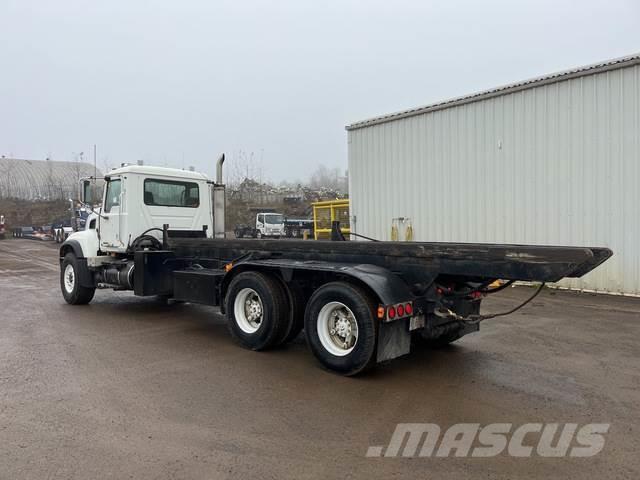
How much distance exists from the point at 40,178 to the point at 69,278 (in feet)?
189

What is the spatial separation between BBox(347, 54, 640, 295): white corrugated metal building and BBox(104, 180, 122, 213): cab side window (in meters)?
7.87

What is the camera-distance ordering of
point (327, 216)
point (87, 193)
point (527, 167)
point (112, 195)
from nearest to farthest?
1. point (112, 195)
2. point (87, 193)
3. point (527, 167)
4. point (327, 216)

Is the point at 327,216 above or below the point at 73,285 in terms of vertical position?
above

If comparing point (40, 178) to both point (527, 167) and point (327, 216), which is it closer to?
point (327, 216)

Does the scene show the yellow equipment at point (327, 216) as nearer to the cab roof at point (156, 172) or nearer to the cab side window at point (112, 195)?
the cab roof at point (156, 172)

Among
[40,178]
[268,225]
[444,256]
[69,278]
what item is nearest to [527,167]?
[444,256]

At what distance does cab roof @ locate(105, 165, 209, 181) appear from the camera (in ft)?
29.9

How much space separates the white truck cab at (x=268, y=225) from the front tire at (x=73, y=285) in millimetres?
23094

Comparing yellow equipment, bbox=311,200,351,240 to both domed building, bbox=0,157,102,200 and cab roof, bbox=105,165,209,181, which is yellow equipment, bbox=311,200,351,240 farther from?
domed building, bbox=0,157,102,200

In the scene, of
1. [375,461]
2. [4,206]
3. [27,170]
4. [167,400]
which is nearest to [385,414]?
[375,461]

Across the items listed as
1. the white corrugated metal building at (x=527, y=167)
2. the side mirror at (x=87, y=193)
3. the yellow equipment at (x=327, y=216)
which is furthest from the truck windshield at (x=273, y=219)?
the side mirror at (x=87, y=193)

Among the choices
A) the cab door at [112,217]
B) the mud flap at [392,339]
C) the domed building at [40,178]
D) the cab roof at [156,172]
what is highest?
the domed building at [40,178]

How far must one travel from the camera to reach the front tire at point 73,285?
31.4 feet

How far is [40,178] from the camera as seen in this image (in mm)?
59656
